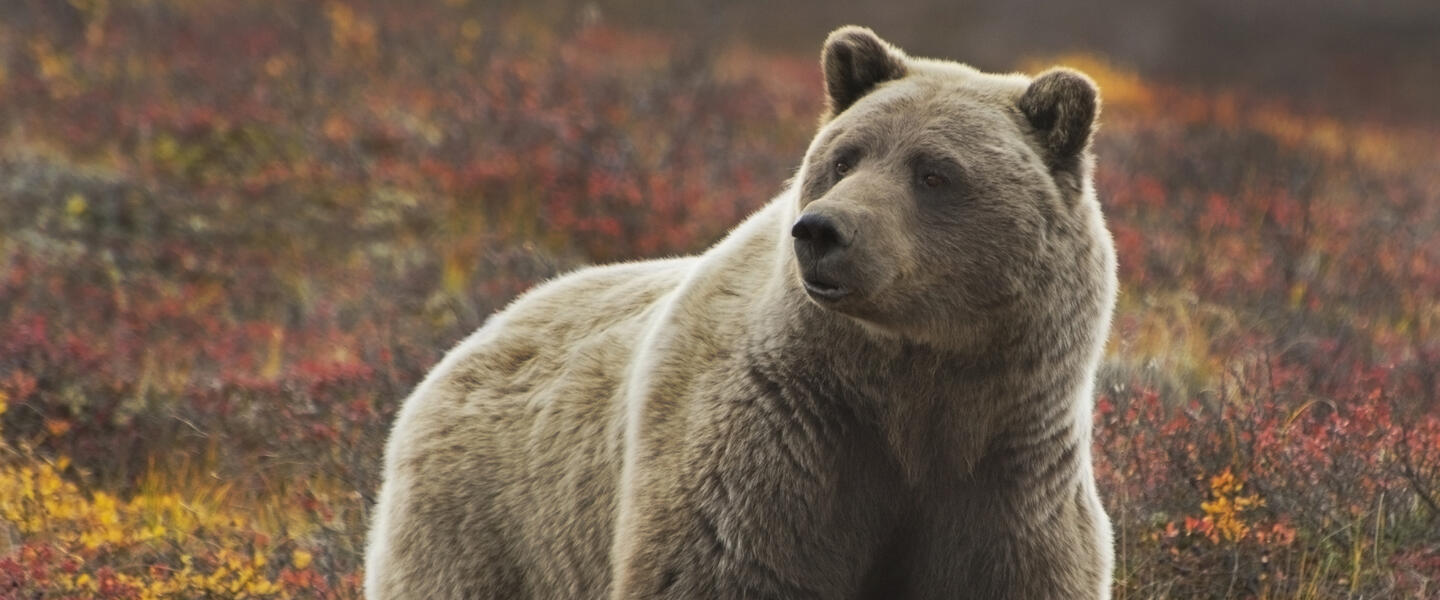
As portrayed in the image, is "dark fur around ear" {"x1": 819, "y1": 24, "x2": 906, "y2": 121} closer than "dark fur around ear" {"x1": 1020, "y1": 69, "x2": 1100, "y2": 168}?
No

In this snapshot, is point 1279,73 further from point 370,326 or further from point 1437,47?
point 370,326

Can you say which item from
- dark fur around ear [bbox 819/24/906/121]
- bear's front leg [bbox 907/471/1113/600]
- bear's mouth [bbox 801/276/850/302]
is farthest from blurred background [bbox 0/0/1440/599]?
A: bear's mouth [bbox 801/276/850/302]

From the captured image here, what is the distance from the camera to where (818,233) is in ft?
11.4

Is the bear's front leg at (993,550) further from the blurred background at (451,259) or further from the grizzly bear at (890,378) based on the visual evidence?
the blurred background at (451,259)

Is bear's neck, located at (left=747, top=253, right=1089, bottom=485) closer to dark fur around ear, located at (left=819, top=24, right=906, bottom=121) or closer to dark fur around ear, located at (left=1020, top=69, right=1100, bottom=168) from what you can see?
dark fur around ear, located at (left=1020, top=69, right=1100, bottom=168)

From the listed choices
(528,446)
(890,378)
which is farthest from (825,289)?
(528,446)

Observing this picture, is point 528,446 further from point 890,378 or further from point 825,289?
point 825,289

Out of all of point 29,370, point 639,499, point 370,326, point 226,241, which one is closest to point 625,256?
point 370,326

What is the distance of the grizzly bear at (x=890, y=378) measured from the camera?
374cm

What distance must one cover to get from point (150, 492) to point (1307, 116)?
46.7 ft

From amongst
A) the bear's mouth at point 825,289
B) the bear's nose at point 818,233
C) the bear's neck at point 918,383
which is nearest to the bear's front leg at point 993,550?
the bear's neck at point 918,383

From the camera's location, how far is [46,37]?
12922 mm

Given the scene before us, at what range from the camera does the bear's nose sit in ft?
11.3

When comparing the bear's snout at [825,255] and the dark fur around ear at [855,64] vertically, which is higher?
the dark fur around ear at [855,64]
